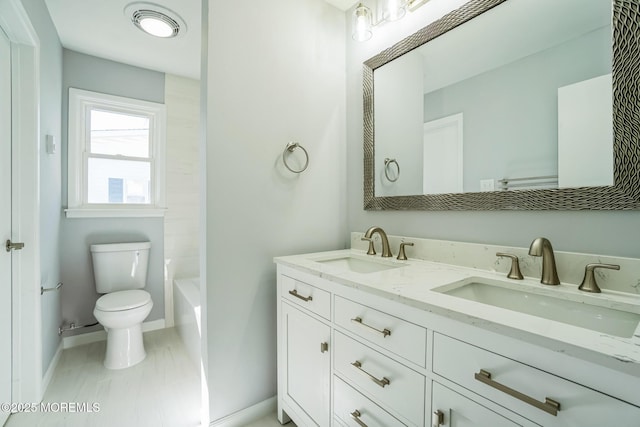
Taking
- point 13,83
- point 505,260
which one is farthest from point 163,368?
point 505,260

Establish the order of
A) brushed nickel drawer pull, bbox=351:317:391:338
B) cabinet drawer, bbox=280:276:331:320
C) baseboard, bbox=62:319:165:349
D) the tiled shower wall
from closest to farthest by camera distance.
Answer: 1. brushed nickel drawer pull, bbox=351:317:391:338
2. cabinet drawer, bbox=280:276:331:320
3. baseboard, bbox=62:319:165:349
4. the tiled shower wall

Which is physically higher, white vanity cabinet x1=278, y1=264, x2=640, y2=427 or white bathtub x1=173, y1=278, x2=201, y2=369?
white vanity cabinet x1=278, y1=264, x2=640, y2=427

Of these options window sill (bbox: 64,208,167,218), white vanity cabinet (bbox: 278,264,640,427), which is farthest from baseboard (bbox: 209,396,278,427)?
window sill (bbox: 64,208,167,218)

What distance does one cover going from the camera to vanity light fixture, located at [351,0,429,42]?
1.43 meters

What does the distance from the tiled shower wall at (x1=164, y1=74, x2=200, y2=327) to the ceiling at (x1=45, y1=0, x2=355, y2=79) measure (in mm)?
224

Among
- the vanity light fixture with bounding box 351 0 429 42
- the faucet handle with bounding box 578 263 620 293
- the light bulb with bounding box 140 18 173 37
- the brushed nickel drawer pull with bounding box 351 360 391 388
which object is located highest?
the light bulb with bounding box 140 18 173 37

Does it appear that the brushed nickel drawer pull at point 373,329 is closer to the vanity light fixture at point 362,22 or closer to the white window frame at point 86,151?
the vanity light fixture at point 362,22

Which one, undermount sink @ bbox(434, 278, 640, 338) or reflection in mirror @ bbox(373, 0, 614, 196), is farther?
reflection in mirror @ bbox(373, 0, 614, 196)

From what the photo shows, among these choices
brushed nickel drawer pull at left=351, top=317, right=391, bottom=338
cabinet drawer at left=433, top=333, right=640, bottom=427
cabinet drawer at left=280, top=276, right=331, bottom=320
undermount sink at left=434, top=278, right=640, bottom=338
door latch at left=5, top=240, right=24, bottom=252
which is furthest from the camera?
door latch at left=5, top=240, right=24, bottom=252

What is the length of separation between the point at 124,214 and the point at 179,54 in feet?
5.01

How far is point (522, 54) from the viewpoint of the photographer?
1068 mm

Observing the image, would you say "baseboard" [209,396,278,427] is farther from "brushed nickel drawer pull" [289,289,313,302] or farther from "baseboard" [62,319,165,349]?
"baseboard" [62,319,165,349]

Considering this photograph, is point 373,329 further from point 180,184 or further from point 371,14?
point 180,184

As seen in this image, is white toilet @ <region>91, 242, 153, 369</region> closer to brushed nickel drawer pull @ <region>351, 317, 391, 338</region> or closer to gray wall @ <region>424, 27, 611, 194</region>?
brushed nickel drawer pull @ <region>351, 317, 391, 338</region>
